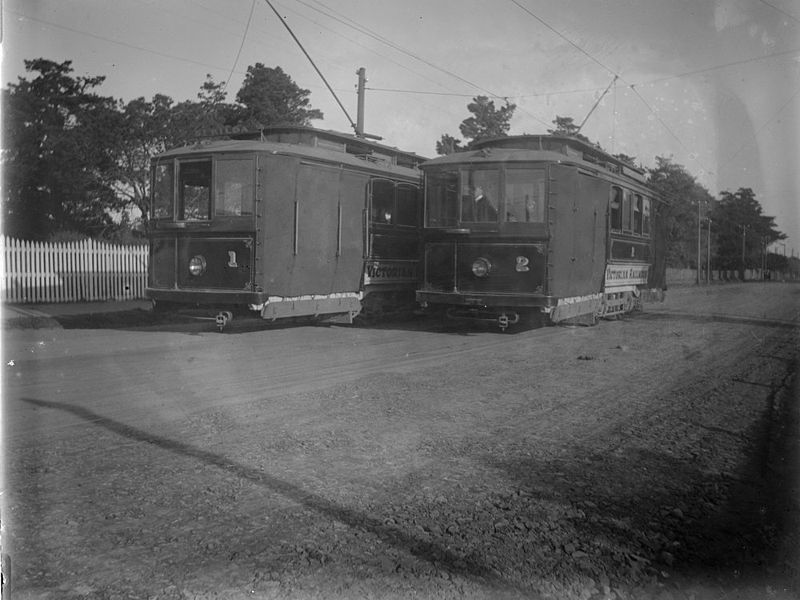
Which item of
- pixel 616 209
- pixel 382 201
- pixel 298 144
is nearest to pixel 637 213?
pixel 616 209

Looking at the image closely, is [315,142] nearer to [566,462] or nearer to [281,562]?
[566,462]

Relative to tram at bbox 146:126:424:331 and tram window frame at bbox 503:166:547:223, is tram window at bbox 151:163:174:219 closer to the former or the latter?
tram at bbox 146:126:424:331

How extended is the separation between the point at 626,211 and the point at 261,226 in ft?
27.9

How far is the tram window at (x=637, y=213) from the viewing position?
16562 mm

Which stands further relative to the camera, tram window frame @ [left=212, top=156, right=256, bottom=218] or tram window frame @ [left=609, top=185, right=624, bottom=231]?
tram window frame @ [left=609, top=185, right=624, bottom=231]

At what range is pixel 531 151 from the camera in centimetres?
1292

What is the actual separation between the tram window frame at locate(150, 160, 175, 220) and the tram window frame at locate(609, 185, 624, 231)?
8.56m

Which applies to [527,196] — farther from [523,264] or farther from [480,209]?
[523,264]

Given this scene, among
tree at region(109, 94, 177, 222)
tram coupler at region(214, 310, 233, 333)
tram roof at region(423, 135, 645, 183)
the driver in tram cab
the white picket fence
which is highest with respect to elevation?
tree at region(109, 94, 177, 222)

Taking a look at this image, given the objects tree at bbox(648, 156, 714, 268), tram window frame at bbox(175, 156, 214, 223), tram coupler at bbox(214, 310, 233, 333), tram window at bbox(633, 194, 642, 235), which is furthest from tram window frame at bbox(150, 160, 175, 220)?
tree at bbox(648, 156, 714, 268)

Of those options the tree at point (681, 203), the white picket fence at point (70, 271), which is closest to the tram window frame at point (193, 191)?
the white picket fence at point (70, 271)

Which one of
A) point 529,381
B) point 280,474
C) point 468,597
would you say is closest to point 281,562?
point 468,597

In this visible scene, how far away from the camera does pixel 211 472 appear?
468cm

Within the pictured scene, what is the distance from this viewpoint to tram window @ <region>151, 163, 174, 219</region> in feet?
39.9
